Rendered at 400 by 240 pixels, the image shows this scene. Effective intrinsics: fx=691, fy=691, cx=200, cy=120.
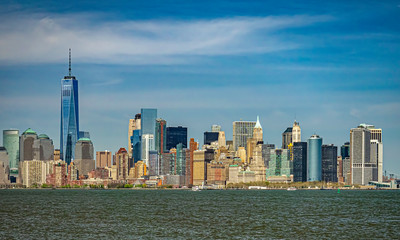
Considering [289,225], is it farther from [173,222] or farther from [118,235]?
[118,235]

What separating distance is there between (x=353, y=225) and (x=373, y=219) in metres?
15.1

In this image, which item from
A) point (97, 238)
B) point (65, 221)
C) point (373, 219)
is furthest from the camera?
point (373, 219)

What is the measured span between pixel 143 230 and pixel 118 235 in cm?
693

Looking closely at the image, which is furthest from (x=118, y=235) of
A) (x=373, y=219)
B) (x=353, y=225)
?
(x=373, y=219)

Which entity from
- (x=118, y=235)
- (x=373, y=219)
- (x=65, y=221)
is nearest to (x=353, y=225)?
(x=373, y=219)

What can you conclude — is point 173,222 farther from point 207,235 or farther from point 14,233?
point 14,233

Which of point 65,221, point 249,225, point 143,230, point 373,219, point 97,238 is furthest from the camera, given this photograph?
point 373,219

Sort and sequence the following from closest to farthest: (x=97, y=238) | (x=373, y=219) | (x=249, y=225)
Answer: (x=97, y=238) → (x=249, y=225) → (x=373, y=219)

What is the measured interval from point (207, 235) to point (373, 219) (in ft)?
130

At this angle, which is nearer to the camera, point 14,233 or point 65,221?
point 14,233

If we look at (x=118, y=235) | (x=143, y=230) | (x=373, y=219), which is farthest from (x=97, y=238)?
(x=373, y=219)

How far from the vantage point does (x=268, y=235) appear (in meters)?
85.6

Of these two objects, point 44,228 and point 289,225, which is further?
point 289,225

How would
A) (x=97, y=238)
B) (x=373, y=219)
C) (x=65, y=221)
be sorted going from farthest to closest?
1. (x=373, y=219)
2. (x=65, y=221)
3. (x=97, y=238)
